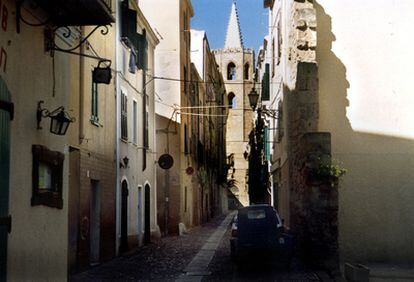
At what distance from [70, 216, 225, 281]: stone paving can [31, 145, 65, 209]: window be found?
5.61 metres

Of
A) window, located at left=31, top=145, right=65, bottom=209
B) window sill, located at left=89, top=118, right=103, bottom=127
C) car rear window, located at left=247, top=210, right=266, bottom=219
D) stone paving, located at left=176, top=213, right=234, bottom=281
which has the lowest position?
stone paving, located at left=176, top=213, right=234, bottom=281

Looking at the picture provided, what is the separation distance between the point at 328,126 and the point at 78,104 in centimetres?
677

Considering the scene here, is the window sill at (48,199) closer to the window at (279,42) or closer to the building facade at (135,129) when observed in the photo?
the building facade at (135,129)

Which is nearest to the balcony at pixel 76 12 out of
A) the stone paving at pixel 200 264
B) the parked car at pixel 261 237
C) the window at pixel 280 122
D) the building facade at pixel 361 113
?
the stone paving at pixel 200 264

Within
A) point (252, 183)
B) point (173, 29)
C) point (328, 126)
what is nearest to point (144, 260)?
point (328, 126)

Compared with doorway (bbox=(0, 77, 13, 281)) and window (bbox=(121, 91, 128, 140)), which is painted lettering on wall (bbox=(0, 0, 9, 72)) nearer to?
doorway (bbox=(0, 77, 13, 281))

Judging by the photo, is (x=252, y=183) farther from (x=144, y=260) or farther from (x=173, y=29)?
(x=144, y=260)

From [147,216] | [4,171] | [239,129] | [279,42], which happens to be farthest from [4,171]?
[239,129]

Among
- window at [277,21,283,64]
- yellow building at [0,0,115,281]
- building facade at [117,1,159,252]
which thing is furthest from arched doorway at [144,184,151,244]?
yellow building at [0,0,115,281]

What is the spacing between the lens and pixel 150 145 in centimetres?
2781

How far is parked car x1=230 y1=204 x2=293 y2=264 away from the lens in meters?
17.1

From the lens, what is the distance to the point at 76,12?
9.89 metres

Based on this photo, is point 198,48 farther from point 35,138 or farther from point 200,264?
point 35,138

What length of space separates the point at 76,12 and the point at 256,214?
31.6 ft
